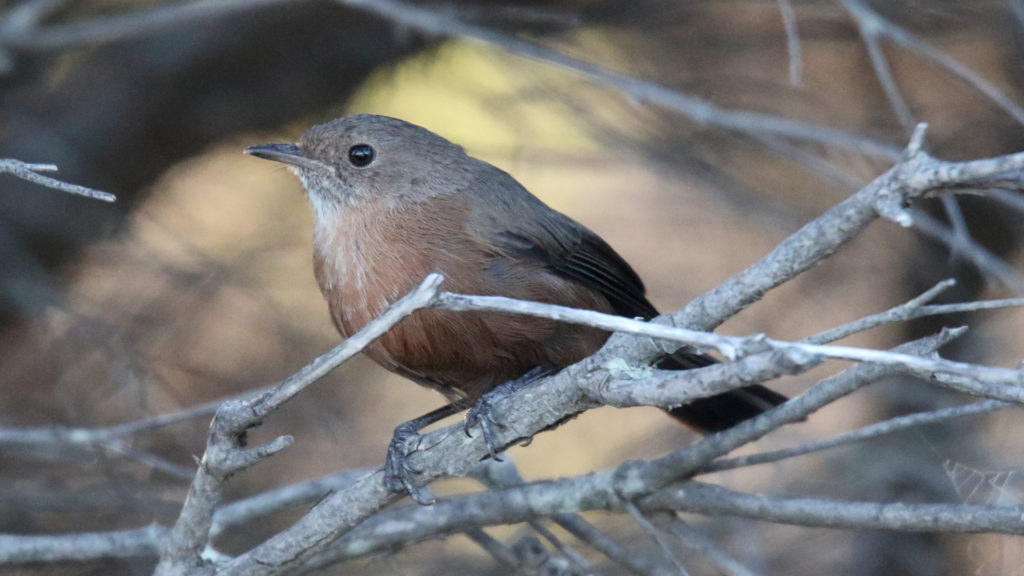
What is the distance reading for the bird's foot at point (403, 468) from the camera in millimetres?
3568

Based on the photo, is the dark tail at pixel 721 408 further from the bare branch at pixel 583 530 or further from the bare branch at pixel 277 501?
the bare branch at pixel 277 501

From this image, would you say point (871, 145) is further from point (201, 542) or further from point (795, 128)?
point (201, 542)

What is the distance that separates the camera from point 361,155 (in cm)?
A: 495

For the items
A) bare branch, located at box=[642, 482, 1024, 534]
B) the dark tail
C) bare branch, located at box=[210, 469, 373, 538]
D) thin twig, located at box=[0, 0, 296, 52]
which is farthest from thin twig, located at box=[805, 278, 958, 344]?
thin twig, located at box=[0, 0, 296, 52]

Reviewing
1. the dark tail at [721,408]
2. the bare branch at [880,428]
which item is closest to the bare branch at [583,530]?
the bare branch at [880,428]

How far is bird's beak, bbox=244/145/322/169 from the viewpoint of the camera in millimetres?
5000

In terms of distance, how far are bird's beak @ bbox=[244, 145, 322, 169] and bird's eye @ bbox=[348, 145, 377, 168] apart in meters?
0.16

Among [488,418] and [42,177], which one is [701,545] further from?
[42,177]

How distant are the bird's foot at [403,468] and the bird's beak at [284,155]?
4.74ft

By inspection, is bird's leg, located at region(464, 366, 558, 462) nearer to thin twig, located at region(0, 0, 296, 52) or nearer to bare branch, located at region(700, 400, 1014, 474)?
bare branch, located at region(700, 400, 1014, 474)

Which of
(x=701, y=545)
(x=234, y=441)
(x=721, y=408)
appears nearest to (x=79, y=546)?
(x=234, y=441)

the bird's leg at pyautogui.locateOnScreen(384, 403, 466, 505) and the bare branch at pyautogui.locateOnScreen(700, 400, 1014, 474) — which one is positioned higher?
the bird's leg at pyautogui.locateOnScreen(384, 403, 466, 505)

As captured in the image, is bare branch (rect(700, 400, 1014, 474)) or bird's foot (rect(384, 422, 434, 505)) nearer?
bare branch (rect(700, 400, 1014, 474))

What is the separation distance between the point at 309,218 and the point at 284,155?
6.44ft
